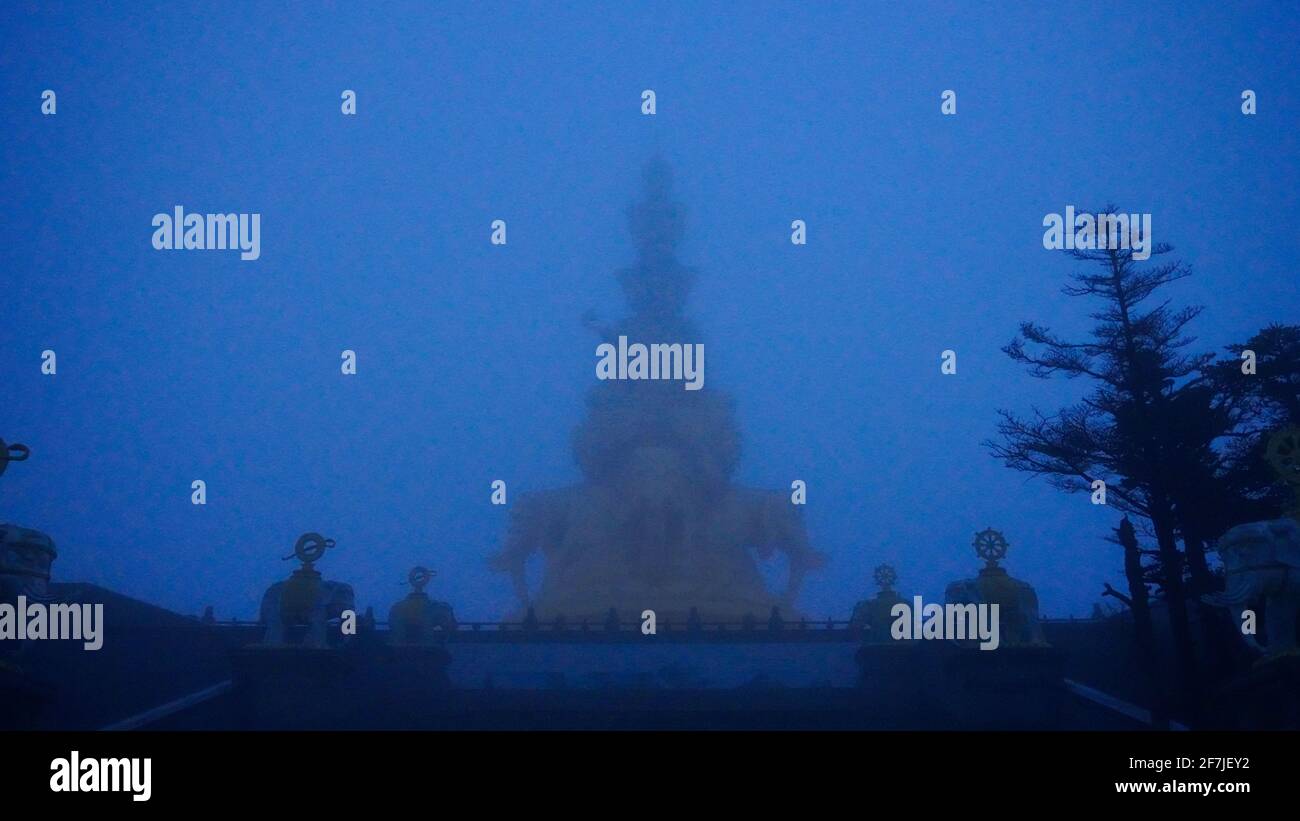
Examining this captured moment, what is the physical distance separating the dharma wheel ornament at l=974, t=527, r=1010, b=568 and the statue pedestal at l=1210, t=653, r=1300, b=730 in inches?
151

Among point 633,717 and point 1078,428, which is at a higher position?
point 1078,428

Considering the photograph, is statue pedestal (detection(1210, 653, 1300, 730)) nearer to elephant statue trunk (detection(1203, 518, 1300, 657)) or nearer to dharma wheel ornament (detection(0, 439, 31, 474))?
elephant statue trunk (detection(1203, 518, 1300, 657))

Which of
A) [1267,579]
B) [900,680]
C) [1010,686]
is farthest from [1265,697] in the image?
[900,680]

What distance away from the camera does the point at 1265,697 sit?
12.3 m

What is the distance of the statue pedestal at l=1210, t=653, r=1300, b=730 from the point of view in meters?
11.5

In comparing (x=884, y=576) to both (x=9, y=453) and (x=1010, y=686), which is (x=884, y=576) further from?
(x=9, y=453)

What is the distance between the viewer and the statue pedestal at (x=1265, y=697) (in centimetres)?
1152

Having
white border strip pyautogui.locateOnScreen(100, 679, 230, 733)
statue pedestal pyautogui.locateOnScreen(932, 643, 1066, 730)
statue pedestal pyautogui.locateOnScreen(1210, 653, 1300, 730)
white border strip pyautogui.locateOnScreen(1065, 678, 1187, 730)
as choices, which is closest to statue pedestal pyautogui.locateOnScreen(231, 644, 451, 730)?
Answer: white border strip pyautogui.locateOnScreen(100, 679, 230, 733)

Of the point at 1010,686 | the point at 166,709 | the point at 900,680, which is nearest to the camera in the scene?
the point at 166,709

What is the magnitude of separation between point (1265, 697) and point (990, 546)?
5103 millimetres

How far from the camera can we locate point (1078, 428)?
20281 mm
